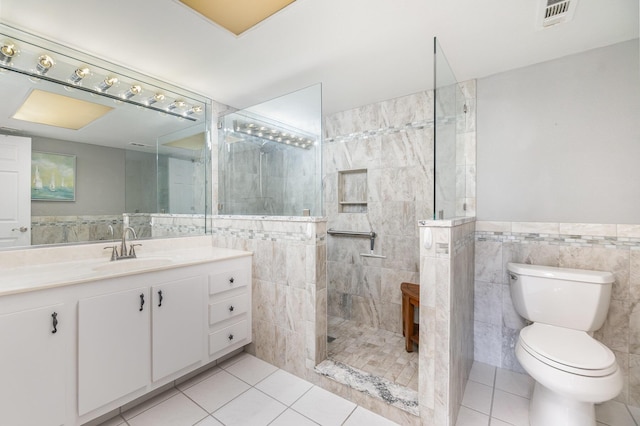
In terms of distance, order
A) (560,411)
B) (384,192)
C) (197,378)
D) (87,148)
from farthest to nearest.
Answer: (384,192), (197,378), (87,148), (560,411)

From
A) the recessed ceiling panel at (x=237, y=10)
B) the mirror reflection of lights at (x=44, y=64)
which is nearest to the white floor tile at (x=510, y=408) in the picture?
the recessed ceiling panel at (x=237, y=10)

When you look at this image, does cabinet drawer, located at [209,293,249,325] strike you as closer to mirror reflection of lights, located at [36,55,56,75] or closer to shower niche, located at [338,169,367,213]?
shower niche, located at [338,169,367,213]

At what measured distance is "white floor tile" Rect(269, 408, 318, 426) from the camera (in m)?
1.58

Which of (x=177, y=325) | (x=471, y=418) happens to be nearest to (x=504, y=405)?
(x=471, y=418)

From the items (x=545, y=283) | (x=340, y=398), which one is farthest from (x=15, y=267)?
(x=545, y=283)

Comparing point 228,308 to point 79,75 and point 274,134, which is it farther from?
point 79,75

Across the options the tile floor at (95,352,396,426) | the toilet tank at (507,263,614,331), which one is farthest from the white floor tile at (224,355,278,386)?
the toilet tank at (507,263,614,331)

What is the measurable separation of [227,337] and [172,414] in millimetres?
559

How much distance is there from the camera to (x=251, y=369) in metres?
2.12

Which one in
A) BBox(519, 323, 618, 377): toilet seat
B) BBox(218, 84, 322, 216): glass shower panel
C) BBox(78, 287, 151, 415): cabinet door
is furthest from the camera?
BBox(218, 84, 322, 216): glass shower panel

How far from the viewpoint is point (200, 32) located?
1648 millimetres

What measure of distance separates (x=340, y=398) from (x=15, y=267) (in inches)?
87.2

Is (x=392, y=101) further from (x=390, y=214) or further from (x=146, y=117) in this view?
(x=146, y=117)

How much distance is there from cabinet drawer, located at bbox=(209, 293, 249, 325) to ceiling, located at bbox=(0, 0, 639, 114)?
1834 millimetres
